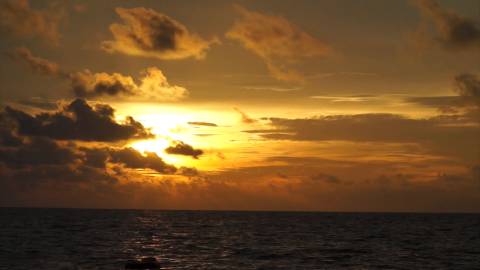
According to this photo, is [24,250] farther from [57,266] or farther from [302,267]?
[302,267]

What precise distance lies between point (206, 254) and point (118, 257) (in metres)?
13.7

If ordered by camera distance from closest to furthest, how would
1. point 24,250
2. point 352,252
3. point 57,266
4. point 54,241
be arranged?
point 57,266 → point 24,250 → point 352,252 → point 54,241

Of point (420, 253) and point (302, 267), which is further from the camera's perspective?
point (420, 253)

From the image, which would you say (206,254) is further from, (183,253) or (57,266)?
(57,266)

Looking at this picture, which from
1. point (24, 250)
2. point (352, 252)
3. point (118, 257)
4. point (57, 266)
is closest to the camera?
point (57, 266)

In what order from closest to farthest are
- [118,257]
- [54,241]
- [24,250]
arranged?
[118,257], [24,250], [54,241]

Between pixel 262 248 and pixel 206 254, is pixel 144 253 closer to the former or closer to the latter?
pixel 206 254

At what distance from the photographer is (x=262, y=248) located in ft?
332

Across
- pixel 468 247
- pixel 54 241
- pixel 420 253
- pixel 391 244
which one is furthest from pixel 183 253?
pixel 468 247

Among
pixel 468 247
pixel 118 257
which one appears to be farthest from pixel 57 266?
pixel 468 247

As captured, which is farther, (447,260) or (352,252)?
(352,252)

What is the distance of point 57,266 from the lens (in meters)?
69.5

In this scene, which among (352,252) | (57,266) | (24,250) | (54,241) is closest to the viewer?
(57,266)

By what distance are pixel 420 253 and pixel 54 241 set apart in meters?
64.6
